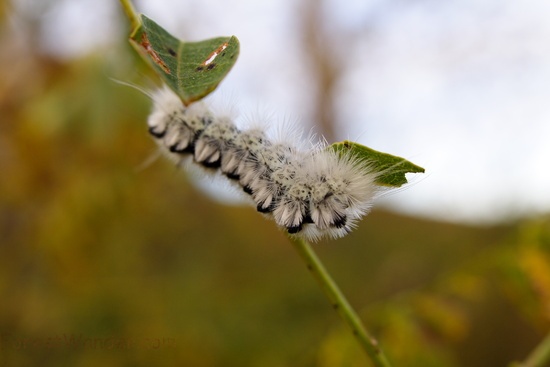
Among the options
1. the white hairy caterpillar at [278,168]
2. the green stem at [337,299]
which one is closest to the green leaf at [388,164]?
the white hairy caterpillar at [278,168]

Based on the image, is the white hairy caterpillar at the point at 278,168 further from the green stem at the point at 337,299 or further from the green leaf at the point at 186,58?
the green leaf at the point at 186,58

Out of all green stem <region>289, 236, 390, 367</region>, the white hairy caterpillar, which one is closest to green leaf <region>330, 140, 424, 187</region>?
the white hairy caterpillar

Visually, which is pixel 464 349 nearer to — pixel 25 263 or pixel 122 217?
pixel 122 217

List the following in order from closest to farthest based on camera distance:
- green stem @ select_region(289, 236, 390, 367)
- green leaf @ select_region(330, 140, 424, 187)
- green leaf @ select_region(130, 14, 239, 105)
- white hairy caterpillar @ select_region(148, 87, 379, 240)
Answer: green leaf @ select_region(130, 14, 239, 105), green leaf @ select_region(330, 140, 424, 187), green stem @ select_region(289, 236, 390, 367), white hairy caterpillar @ select_region(148, 87, 379, 240)

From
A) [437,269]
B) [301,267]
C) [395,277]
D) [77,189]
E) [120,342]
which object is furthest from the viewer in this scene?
[301,267]

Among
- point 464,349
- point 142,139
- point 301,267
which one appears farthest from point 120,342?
point 464,349

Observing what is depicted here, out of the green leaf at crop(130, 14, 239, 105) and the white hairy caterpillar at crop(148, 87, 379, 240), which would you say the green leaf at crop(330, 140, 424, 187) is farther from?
the green leaf at crop(130, 14, 239, 105)
